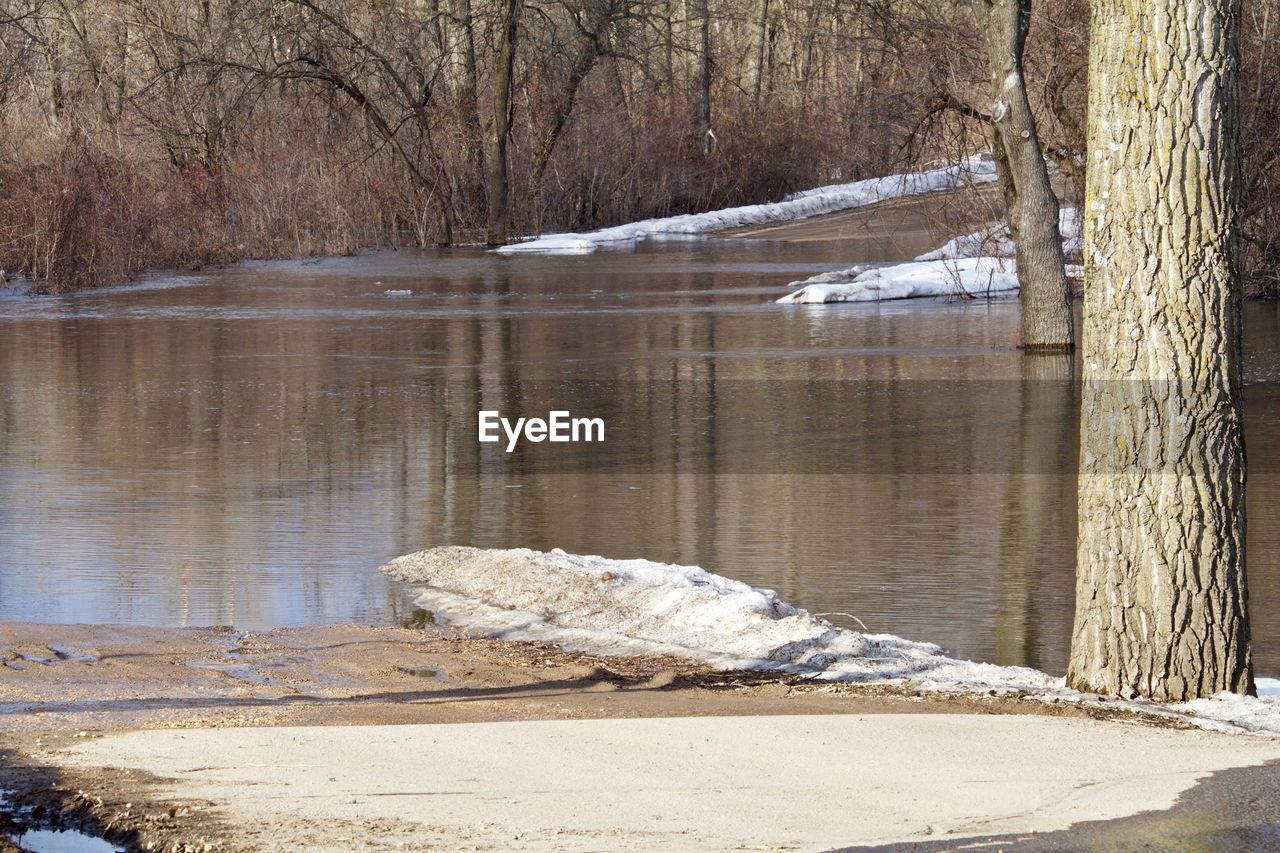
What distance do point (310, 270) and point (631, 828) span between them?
27174mm

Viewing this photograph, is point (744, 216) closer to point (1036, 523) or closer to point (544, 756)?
point (1036, 523)

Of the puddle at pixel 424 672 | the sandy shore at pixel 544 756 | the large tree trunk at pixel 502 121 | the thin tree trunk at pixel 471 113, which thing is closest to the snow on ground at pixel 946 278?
the large tree trunk at pixel 502 121

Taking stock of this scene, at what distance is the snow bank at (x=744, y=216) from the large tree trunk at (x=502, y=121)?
1137 millimetres

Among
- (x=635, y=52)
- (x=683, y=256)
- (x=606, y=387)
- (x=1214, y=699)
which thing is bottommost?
(x=1214, y=699)

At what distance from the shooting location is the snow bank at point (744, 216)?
35.8m

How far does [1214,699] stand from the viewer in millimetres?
6652

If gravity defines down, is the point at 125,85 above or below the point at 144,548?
above

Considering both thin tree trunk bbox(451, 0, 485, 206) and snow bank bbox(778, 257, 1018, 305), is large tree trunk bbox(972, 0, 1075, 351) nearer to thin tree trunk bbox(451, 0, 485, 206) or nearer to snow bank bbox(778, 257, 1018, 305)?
snow bank bbox(778, 257, 1018, 305)

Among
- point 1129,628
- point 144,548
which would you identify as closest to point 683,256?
point 144,548

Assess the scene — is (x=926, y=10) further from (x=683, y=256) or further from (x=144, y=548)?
(x=144, y=548)

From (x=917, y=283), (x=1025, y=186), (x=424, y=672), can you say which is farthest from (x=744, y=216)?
(x=424, y=672)

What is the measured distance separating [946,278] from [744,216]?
57.4 ft

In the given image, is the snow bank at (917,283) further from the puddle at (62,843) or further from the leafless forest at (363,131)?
the puddle at (62,843)

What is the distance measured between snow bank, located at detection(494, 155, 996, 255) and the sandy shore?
24414 mm
